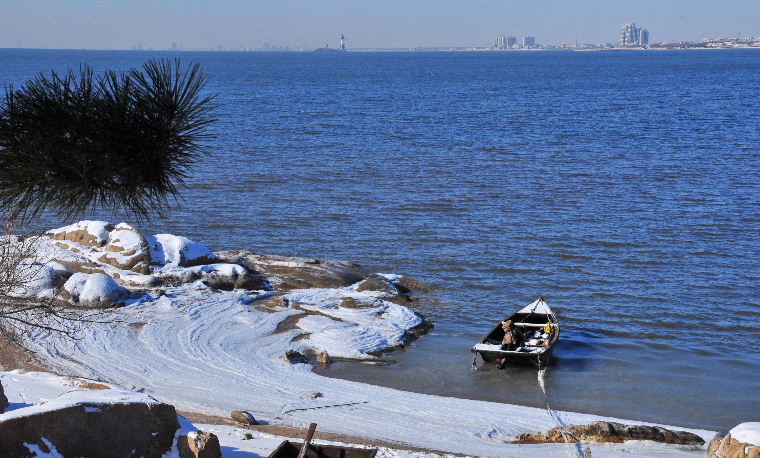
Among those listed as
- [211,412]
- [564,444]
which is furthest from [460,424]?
[211,412]

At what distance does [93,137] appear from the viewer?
721 centimetres

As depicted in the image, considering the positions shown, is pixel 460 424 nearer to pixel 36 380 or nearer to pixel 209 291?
pixel 36 380

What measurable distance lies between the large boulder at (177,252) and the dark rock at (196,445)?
14453mm

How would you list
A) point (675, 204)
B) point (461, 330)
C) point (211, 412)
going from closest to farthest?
point (211, 412) → point (461, 330) → point (675, 204)

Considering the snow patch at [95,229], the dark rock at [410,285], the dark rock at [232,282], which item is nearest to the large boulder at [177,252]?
the dark rock at [232,282]

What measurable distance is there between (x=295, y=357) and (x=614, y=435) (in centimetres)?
749

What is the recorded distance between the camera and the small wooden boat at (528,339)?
2036cm

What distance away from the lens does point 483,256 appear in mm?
29953

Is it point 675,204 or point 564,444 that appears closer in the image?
point 564,444

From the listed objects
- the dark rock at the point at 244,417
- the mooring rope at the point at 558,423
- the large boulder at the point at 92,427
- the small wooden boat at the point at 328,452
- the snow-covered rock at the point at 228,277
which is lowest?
the mooring rope at the point at 558,423

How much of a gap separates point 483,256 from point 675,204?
1195cm

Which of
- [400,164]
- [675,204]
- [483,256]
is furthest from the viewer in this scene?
[400,164]

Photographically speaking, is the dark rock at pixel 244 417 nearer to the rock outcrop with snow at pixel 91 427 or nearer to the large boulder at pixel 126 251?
the rock outcrop with snow at pixel 91 427

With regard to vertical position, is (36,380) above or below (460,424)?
above
